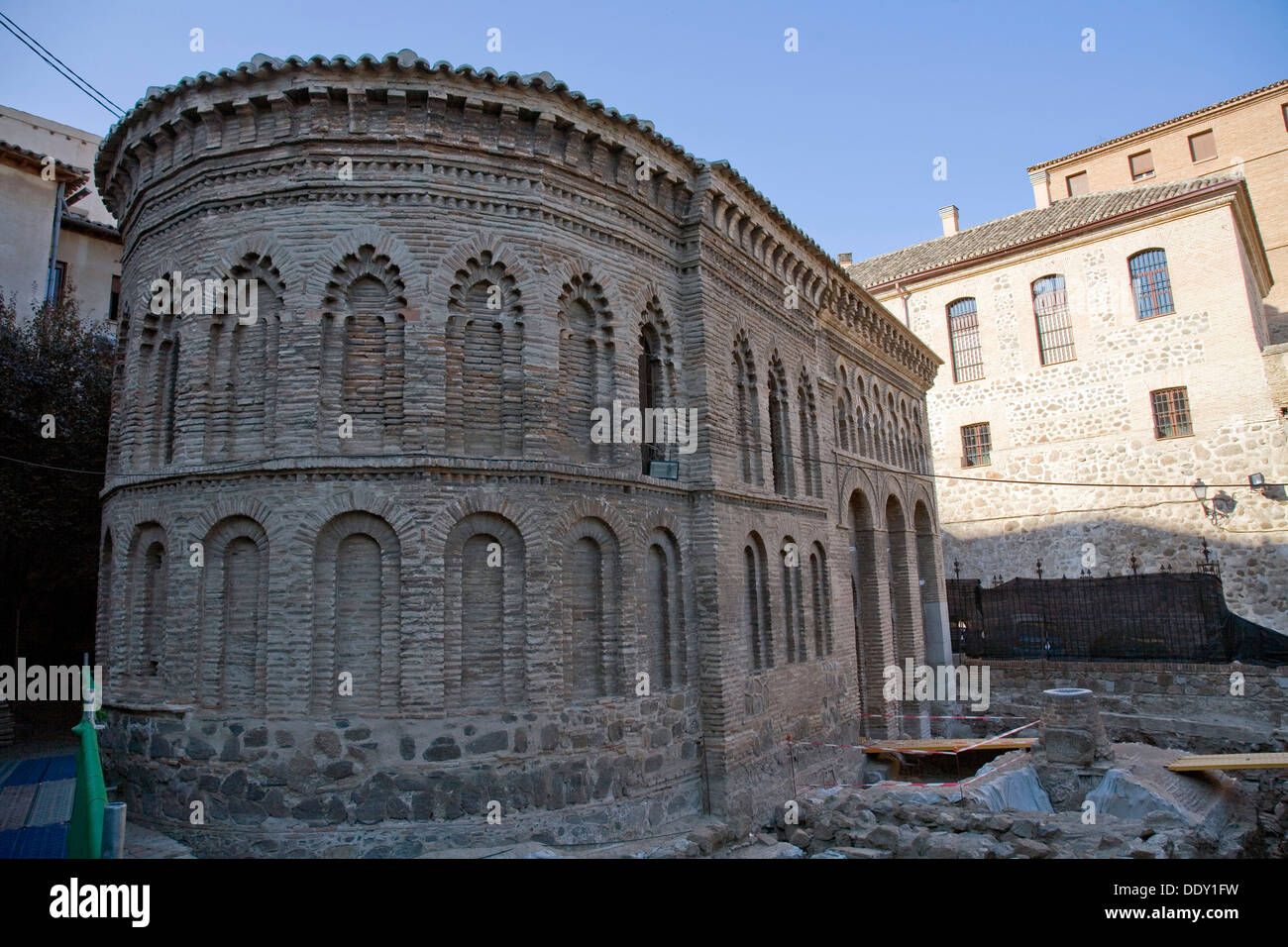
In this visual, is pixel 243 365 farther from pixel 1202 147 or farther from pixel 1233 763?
pixel 1202 147

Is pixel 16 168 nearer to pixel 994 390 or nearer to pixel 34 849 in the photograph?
pixel 34 849

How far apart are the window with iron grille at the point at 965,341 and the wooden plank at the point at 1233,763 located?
17038 millimetres

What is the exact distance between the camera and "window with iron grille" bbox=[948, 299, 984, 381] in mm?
27047

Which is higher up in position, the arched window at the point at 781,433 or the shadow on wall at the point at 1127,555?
the arched window at the point at 781,433

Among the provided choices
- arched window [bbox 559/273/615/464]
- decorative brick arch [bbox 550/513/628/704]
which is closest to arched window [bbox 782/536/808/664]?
decorative brick arch [bbox 550/513/628/704]

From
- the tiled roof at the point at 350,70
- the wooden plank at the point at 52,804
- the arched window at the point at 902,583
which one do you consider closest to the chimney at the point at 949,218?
the arched window at the point at 902,583

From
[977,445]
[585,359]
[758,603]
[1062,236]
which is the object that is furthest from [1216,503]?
[585,359]

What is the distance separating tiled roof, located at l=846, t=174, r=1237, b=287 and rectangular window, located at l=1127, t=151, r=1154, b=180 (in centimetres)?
419

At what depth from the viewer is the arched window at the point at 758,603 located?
1193 centimetres

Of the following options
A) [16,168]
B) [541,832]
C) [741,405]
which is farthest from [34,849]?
[16,168]

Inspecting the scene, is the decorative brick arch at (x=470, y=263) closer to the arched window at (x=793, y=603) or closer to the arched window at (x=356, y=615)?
the arched window at (x=356, y=615)

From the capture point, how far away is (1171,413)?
23266 mm

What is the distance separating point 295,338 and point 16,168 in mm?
12552

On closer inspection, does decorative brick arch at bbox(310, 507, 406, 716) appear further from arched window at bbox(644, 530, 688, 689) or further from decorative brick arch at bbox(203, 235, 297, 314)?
arched window at bbox(644, 530, 688, 689)
